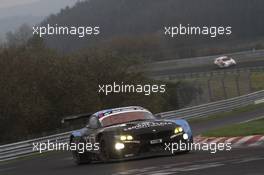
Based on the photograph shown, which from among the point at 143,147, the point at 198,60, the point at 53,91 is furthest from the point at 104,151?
the point at 198,60

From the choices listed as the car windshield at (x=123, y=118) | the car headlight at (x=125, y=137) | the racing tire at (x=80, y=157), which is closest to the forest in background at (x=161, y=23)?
the racing tire at (x=80, y=157)

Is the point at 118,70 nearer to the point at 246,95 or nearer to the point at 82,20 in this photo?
the point at 246,95

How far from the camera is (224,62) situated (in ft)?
209

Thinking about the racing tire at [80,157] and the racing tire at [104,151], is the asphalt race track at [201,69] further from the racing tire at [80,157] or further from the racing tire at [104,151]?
the racing tire at [104,151]

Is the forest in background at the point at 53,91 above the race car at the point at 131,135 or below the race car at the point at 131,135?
above

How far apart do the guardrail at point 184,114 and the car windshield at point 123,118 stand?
1212 cm

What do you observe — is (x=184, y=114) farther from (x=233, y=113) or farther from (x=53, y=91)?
(x=53, y=91)

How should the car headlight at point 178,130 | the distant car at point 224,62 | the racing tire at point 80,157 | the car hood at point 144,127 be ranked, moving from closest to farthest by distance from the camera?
the car hood at point 144,127, the car headlight at point 178,130, the racing tire at point 80,157, the distant car at point 224,62

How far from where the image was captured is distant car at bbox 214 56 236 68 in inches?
2502

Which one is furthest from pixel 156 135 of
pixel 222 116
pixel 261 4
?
pixel 261 4

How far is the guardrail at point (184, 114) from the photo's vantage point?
27016 mm

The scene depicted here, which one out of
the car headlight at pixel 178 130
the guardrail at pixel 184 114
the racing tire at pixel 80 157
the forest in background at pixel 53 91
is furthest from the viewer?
the forest in background at pixel 53 91

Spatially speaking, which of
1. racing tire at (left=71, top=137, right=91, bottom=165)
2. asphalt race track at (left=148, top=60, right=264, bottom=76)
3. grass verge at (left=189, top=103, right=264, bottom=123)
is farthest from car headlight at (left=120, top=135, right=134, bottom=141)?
asphalt race track at (left=148, top=60, right=264, bottom=76)

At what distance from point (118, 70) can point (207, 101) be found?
5459 mm
